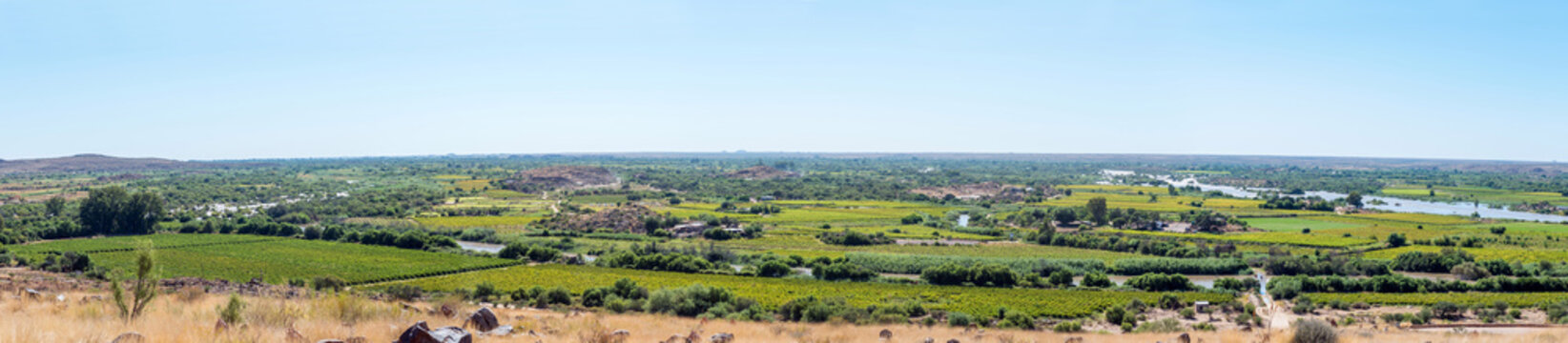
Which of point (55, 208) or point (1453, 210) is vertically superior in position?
point (55, 208)

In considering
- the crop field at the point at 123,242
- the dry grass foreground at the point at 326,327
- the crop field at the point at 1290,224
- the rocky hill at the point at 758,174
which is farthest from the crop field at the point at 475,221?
the rocky hill at the point at 758,174

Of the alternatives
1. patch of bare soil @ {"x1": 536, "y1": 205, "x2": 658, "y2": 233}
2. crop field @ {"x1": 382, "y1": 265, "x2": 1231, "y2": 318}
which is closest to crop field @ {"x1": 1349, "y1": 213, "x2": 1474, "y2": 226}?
crop field @ {"x1": 382, "y1": 265, "x2": 1231, "y2": 318}

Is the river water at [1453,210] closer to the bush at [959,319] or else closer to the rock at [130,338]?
the bush at [959,319]

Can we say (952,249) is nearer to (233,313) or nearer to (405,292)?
(405,292)

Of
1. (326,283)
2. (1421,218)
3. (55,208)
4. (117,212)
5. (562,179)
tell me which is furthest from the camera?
(562,179)

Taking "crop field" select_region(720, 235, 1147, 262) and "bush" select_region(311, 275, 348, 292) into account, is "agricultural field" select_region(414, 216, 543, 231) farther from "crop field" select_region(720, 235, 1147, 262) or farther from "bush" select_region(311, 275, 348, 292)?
"bush" select_region(311, 275, 348, 292)

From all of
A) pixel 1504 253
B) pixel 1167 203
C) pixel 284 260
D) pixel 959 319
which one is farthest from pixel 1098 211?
pixel 284 260

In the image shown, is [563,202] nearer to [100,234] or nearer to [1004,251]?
[100,234]
